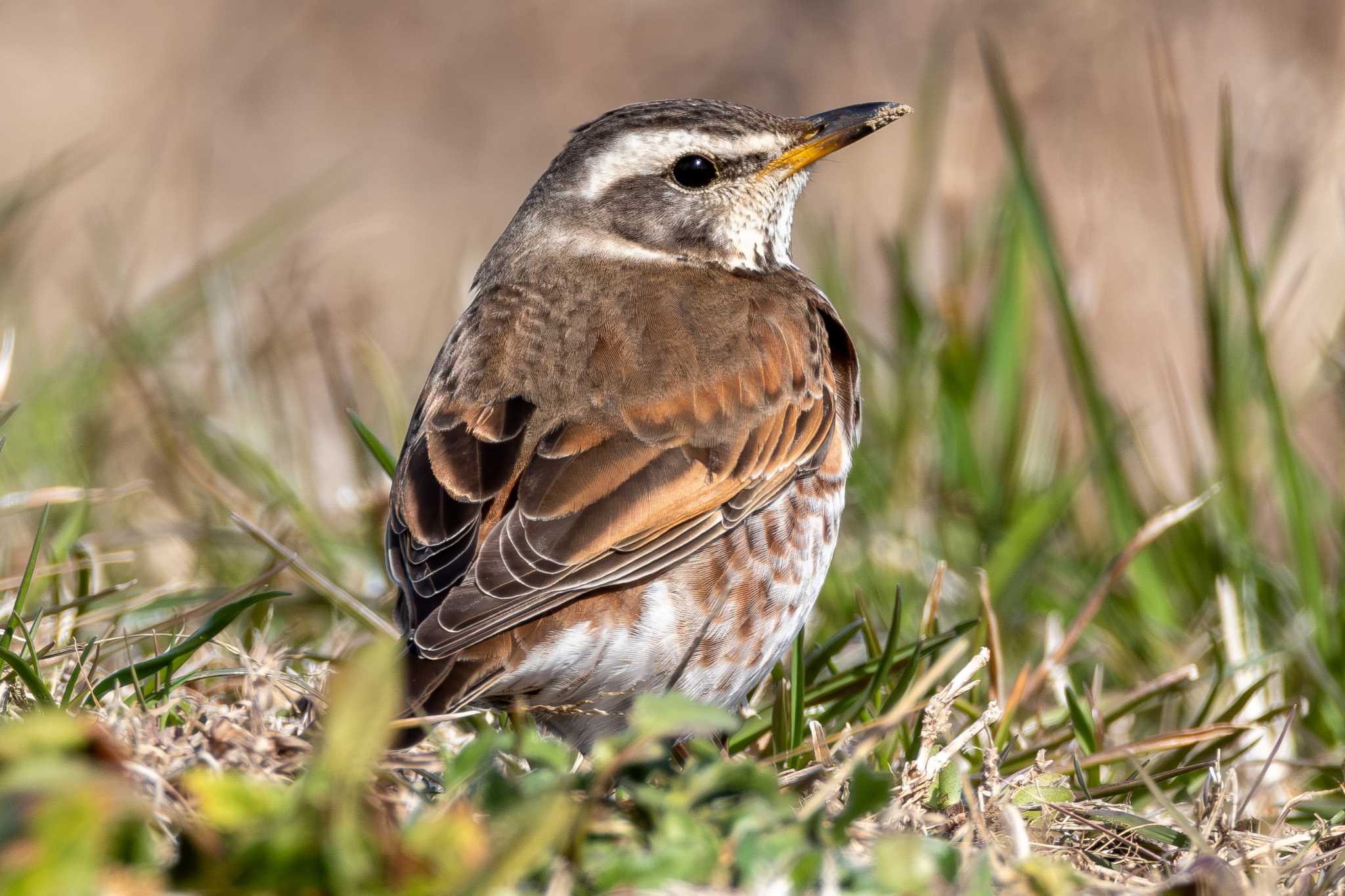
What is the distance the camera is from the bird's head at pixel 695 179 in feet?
18.6

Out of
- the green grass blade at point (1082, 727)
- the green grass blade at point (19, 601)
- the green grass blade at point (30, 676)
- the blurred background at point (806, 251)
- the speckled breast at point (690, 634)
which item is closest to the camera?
the green grass blade at point (30, 676)

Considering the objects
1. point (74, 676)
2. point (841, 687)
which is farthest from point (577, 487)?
point (74, 676)

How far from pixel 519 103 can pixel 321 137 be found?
1.75 meters

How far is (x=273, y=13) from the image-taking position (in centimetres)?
1365

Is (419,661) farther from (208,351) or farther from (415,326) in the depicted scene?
(415,326)

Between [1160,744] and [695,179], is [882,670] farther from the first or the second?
[695,179]

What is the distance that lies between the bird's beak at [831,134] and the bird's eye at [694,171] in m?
0.19

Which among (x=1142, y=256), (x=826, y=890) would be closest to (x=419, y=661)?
(x=826, y=890)

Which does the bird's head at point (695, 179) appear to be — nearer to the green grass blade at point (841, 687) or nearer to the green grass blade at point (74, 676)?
the green grass blade at point (841, 687)

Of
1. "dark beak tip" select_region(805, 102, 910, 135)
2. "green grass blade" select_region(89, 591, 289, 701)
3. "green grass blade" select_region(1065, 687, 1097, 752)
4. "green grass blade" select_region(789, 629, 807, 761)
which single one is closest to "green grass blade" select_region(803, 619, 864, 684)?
"green grass blade" select_region(789, 629, 807, 761)

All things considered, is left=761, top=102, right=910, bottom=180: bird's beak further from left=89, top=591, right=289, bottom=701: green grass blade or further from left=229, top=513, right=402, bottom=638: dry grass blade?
left=89, top=591, right=289, bottom=701: green grass blade

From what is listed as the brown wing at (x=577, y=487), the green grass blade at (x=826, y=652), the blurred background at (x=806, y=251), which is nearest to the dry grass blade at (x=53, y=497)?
the blurred background at (x=806, y=251)

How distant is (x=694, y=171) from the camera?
18.7ft

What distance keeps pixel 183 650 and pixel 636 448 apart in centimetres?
138
